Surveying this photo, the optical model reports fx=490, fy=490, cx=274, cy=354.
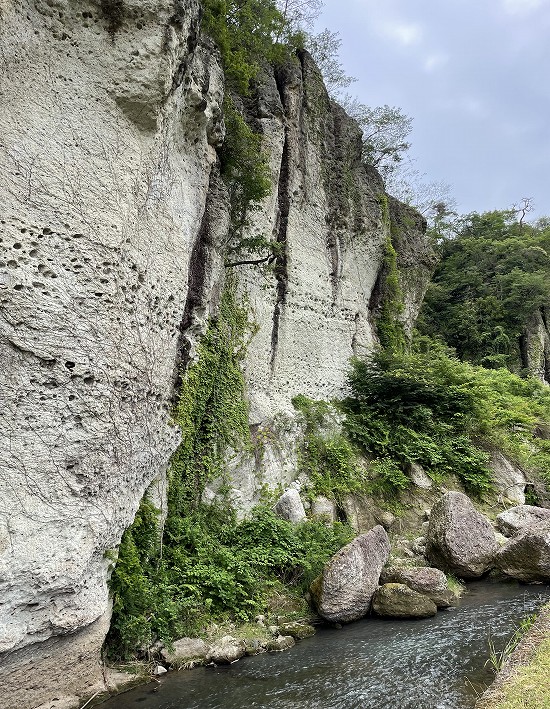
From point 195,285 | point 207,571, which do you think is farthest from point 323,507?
point 195,285

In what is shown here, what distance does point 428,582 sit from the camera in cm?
869

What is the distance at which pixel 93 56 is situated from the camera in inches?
302

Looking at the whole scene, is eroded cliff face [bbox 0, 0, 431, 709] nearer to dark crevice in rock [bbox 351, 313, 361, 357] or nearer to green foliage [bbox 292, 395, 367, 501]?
green foliage [bbox 292, 395, 367, 501]

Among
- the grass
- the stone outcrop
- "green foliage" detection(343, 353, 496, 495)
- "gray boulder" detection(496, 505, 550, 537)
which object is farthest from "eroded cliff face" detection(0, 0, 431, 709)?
the stone outcrop

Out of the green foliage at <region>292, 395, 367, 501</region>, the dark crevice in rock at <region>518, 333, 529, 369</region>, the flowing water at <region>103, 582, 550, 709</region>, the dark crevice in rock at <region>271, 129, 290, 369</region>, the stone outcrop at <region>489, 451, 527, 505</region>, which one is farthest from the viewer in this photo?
the dark crevice in rock at <region>518, 333, 529, 369</region>

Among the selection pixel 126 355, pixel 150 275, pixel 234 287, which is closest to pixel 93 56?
pixel 150 275

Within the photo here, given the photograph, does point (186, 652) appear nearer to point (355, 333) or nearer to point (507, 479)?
point (507, 479)

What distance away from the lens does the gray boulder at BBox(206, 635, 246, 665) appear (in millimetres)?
6949

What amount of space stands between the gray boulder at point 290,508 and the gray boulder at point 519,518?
4.96 metres

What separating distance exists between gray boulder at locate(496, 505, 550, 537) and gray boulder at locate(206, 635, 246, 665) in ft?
23.3

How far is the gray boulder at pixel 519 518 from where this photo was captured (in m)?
11.2

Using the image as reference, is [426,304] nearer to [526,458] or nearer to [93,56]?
[526,458]

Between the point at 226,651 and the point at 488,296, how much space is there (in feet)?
90.6

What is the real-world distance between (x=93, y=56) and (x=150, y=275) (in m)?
3.46
